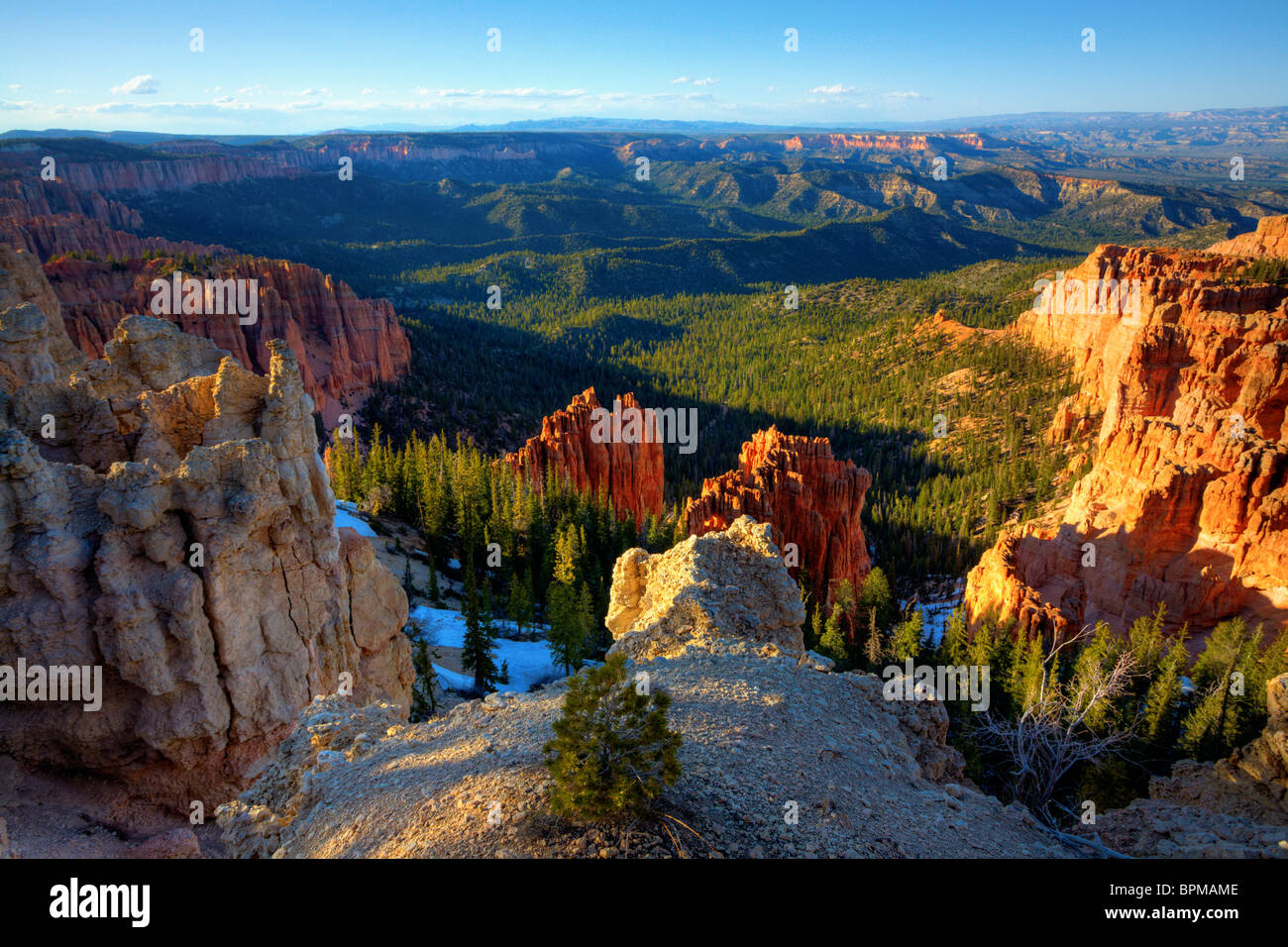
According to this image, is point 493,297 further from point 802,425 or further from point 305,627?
point 305,627

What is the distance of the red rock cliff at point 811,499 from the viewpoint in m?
41.1

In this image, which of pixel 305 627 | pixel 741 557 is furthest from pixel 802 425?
pixel 305 627

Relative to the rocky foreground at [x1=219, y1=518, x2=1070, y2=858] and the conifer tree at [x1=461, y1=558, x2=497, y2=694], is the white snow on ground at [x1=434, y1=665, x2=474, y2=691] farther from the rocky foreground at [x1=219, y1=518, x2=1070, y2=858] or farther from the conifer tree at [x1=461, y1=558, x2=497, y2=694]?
the rocky foreground at [x1=219, y1=518, x2=1070, y2=858]

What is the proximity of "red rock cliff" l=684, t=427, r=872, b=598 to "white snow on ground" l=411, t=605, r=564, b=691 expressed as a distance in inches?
498

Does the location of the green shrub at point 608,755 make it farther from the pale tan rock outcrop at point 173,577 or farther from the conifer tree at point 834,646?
the conifer tree at point 834,646

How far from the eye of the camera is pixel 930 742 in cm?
1288

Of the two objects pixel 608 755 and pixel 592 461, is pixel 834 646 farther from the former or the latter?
pixel 592 461

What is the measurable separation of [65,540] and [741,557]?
1419cm

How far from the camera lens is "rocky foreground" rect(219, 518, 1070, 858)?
26.9ft

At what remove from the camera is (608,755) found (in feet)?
25.9

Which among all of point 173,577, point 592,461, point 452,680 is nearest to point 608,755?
point 173,577

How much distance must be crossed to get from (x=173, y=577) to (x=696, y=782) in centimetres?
1007

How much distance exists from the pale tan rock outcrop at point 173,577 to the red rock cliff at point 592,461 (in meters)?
33.8
